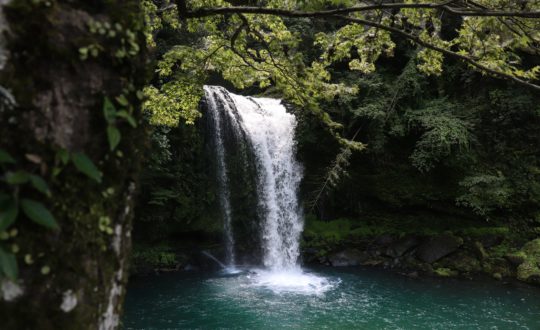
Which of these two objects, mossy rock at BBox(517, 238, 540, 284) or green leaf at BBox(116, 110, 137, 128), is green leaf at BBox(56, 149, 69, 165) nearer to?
green leaf at BBox(116, 110, 137, 128)

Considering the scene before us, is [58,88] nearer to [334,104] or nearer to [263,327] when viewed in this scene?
[263,327]

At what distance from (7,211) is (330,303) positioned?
8985 mm

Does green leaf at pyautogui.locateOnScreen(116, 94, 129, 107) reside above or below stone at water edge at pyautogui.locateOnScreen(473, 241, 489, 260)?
above

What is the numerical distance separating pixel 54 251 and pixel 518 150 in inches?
546

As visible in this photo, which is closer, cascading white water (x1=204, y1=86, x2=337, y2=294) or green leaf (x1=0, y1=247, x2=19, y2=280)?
green leaf (x1=0, y1=247, x2=19, y2=280)

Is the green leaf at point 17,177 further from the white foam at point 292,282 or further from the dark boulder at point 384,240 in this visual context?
the dark boulder at point 384,240

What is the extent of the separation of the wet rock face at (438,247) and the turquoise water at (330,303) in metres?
1.16

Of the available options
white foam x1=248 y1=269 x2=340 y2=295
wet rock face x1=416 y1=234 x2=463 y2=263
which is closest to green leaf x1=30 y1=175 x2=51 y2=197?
white foam x1=248 y1=269 x2=340 y2=295

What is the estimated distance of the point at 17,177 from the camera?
3.25 ft

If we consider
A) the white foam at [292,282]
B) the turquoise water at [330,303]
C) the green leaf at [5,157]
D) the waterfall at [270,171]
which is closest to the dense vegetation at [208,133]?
the green leaf at [5,157]

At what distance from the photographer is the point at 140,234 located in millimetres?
11789

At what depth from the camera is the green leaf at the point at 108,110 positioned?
46.4 inches

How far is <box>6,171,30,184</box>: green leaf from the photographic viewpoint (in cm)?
98

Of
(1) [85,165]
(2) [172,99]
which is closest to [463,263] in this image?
(2) [172,99]
